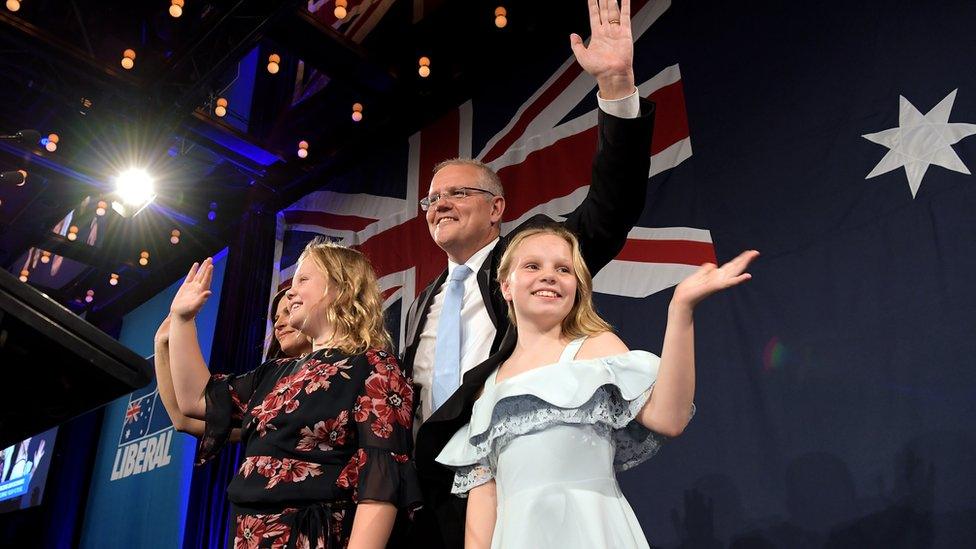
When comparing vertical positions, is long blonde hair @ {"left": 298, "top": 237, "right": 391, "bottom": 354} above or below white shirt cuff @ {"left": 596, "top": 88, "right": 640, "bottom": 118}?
below

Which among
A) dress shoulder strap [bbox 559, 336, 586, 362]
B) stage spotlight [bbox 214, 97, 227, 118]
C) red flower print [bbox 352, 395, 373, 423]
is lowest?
red flower print [bbox 352, 395, 373, 423]

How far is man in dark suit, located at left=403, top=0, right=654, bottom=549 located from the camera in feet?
5.37

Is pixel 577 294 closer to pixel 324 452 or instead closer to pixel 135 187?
pixel 324 452

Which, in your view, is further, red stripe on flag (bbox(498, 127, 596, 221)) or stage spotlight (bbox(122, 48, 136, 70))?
stage spotlight (bbox(122, 48, 136, 70))

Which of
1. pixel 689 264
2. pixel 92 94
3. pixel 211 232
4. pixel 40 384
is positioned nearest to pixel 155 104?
pixel 92 94

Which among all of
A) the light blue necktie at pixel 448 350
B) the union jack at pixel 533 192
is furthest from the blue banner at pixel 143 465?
the light blue necktie at pixel 448 350

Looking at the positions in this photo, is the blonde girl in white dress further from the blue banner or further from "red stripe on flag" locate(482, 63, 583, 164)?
the blue banner

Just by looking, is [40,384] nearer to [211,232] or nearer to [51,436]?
[211,232]

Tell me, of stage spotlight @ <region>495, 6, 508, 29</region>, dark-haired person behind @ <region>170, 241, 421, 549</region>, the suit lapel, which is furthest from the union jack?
dark-haired person behind @ <region>170, 241, 421, 549</region>

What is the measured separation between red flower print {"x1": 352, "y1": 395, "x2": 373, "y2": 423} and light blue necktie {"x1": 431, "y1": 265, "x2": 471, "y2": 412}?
174mm

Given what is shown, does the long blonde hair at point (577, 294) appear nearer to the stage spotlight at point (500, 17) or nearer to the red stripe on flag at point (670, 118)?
the red stripe on flag at point (670, 118)

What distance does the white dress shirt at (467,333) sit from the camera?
1816 millimetres

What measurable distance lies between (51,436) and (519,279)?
820 cm

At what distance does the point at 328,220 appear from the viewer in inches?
213
